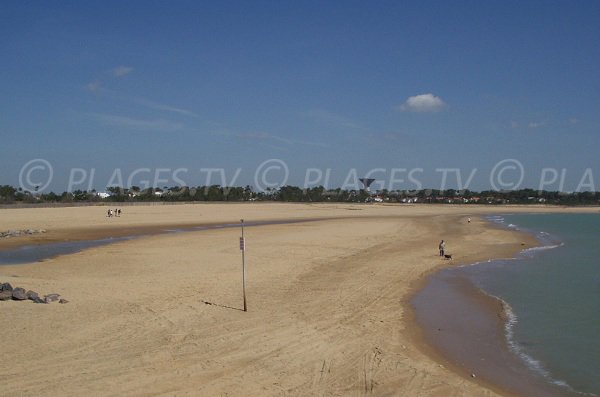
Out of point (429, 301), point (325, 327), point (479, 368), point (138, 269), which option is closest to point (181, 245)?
point (138, 269)

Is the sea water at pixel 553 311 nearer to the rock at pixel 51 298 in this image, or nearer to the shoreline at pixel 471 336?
the shoreline at pixel 471 336

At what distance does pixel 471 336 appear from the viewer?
11.8 m

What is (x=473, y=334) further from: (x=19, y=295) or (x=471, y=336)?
(x=19, y=295)

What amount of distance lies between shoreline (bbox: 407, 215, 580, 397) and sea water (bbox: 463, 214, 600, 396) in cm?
28

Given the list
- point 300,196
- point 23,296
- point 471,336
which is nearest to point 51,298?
point 23,296

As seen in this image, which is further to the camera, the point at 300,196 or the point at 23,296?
the point at 300,196

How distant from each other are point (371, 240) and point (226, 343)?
73.8ft

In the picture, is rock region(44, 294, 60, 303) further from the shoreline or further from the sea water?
the sea water

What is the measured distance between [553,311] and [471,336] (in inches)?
158

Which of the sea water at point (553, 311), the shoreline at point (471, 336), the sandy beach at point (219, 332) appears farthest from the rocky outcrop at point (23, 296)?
the sea water at point (553, 311)

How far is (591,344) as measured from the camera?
447 inches

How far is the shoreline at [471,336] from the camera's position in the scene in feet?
29.3

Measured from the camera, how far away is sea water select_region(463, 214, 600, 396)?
9875 millimetres

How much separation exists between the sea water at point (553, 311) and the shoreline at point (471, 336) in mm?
278
